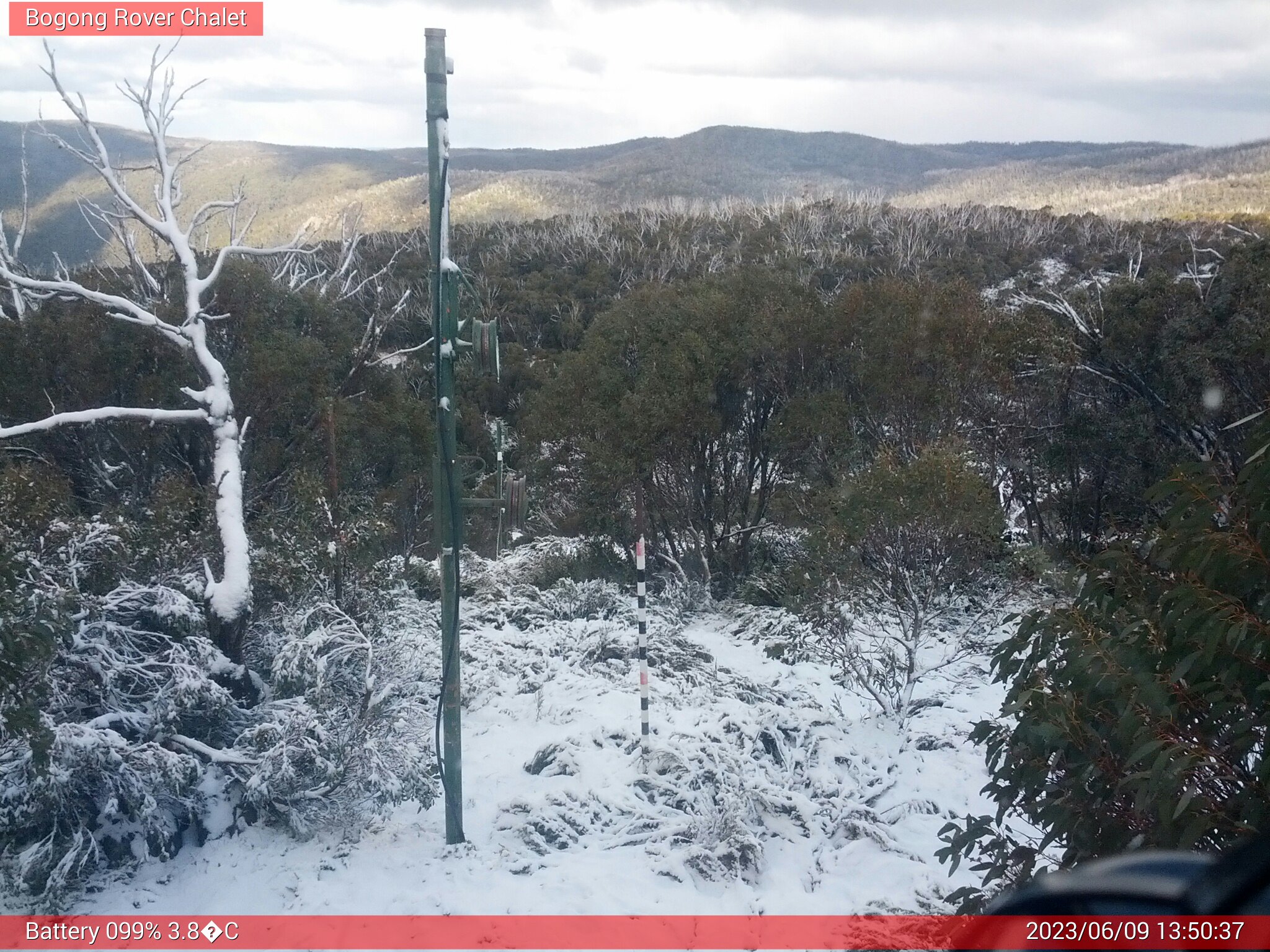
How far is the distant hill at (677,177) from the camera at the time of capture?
164 ft

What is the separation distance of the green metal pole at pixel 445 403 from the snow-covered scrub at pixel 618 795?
0.63 meters

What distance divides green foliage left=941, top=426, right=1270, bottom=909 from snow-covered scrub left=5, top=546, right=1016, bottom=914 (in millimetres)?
2386

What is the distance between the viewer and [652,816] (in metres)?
6.40

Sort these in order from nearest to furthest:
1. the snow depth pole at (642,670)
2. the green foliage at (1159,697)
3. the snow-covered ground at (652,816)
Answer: the green foliage at (1159,697)
the snow-covered ground at (652,816)
the snow depth pole at (642,670)

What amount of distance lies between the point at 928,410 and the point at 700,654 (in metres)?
4.16

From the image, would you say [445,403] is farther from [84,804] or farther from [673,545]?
[673,545]

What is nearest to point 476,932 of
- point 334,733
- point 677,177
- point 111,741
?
point 334,733

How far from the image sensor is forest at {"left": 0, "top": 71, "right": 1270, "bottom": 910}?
11.0ft

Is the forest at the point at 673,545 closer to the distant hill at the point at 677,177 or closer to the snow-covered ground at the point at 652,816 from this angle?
the snow-covered ground at the point at 652,816

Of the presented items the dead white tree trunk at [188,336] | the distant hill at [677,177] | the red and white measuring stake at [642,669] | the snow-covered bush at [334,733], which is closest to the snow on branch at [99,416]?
the dead white tree trunk at [188,336]

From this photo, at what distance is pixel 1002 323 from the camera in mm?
11656

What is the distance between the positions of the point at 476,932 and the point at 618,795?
5.63 ft

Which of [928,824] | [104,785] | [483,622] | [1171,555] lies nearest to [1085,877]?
[1171,555]

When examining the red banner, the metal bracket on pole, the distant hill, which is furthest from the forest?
the distant hill
